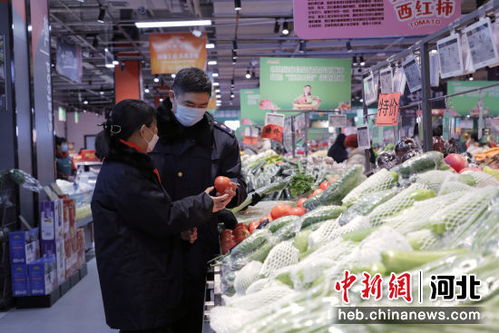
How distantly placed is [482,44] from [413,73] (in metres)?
0.93

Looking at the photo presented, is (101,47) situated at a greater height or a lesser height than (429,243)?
greater

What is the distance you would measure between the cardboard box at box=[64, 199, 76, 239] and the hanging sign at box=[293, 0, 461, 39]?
3519 millimetres

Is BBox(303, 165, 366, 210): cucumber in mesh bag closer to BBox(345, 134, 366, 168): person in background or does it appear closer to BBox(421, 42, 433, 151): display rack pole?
BBox(421, 42, 433, 151): display rack pole

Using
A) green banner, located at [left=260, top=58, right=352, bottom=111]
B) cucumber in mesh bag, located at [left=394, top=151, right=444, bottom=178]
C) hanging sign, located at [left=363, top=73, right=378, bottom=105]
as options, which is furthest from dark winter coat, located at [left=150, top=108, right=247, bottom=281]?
green banner, located at [left=260, top=58, right=352, bottom=111]

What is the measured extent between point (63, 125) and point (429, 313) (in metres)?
35.9

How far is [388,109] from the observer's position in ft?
11.9

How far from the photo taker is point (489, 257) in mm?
1043

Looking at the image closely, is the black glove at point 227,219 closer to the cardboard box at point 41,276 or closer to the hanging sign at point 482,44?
the hanging sign at point 482,44

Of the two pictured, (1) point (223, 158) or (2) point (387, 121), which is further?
(2) point (387, 121)

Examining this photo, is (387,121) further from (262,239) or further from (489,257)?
(489,257)

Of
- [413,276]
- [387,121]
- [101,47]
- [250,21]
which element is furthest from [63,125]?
[413,276]

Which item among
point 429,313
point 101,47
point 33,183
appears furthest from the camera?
point 101,47

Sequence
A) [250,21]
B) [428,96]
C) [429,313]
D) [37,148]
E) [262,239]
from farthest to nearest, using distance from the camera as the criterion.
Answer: [250,21]
[37,148]
[428,96]
[262,239]
[429,313]

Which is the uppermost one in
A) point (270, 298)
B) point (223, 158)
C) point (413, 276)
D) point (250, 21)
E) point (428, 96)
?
point (250, 21)
